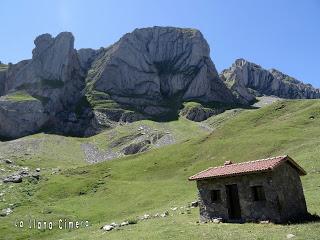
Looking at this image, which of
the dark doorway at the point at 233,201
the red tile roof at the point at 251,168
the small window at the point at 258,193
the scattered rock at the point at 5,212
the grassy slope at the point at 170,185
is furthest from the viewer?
the scattered rock at the point at 5,212

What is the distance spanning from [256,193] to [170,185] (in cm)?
3394

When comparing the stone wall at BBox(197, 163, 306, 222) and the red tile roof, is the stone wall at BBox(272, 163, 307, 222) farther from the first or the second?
the red tile roof

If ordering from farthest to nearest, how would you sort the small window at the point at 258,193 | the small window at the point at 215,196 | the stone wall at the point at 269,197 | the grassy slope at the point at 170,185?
the small window at the point at 215,196 → the small window at the point at 258,193 → the grassy slope at the point at 170,185 → the stone wall at the point at 269,197

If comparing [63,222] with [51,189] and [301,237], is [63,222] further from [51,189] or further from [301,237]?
[301,237]

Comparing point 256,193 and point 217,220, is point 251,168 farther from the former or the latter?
point 217,220

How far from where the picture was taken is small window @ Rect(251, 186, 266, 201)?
121 feet

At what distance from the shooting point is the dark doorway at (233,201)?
39175 millimetres

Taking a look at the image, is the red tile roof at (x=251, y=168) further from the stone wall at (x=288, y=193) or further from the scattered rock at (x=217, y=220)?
the scattered rock at (x=217, y=220)

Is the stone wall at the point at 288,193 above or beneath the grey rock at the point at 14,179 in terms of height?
beneath

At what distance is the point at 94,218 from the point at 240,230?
3054cm

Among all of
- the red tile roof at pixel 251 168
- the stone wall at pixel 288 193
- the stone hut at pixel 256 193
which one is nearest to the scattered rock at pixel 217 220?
the stone hut at pixel 256 193

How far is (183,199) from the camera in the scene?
5825 centimetres

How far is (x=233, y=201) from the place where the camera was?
39.6 m

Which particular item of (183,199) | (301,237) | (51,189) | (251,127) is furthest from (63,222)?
(251,127)
